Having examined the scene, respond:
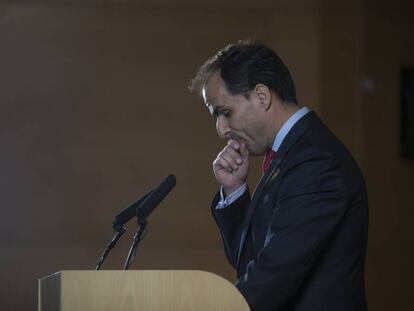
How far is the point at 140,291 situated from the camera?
5.58ft

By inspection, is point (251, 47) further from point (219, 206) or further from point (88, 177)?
point (88, 177)

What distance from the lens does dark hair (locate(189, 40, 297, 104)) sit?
2.26 meters

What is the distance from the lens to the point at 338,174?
2.03m

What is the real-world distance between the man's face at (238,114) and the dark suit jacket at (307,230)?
0.13 m

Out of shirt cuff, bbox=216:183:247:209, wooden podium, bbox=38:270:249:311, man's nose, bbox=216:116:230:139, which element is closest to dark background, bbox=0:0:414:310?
shirt cuff, bbox=216:183:247:209

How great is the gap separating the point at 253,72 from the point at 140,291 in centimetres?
80

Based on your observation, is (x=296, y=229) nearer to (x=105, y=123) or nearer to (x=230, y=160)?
(x=230, y=160)

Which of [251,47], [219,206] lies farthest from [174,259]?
[251,47]

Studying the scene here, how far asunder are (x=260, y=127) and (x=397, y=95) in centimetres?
306

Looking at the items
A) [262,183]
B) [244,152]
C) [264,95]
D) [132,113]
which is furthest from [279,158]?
[132,113]

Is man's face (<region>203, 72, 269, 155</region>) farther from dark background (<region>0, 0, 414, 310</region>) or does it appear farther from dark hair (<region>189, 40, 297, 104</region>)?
dark background (<region>0, 0, 414, 310</region>)

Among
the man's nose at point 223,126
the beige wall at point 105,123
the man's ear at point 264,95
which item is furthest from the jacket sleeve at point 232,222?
the beige wall at point 105,123

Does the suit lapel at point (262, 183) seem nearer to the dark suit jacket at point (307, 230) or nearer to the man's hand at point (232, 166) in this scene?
the dark suit jacket at point (307, 230)

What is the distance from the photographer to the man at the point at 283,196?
1929 millimetres
